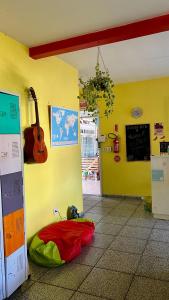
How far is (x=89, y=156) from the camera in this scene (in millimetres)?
6605

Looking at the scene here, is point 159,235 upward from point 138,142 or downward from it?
downward

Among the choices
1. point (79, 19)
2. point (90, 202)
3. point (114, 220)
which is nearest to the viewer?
point (79, 19)

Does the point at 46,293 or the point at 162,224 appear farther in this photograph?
the point at 162,224

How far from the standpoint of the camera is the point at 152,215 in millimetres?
4023

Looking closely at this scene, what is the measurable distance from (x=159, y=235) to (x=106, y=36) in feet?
8.27

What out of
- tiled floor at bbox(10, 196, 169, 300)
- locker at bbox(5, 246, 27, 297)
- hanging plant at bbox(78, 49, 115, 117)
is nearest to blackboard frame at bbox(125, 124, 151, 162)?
tiled floor at bbox(10, 196, 169, 300)

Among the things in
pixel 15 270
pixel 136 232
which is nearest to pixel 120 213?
pixel 136 232

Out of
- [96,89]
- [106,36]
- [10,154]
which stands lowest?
[10,154]

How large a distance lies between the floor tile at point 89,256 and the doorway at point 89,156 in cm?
303

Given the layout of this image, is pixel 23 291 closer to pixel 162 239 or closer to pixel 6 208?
pixel 6 208

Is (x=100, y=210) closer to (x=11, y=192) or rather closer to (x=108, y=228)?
(x=108, y=228)

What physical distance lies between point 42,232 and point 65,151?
4.07 feet

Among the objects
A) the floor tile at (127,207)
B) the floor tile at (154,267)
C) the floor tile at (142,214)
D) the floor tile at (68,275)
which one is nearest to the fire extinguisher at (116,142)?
→ the floor tile at (127,207)

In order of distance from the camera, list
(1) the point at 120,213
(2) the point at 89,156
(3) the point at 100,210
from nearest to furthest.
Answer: (1) the point at 120,213 → (3) the point at 100,210 → (2) the point at 89,156
